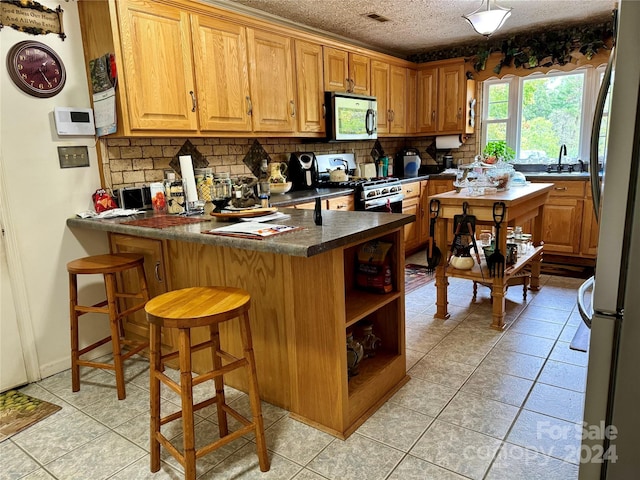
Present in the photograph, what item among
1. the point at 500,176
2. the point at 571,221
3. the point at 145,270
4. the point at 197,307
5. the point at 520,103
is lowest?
the point at 571,221

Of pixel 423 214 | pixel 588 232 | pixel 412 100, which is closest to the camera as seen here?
pixel 588 232

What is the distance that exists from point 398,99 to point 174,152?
2925 mm

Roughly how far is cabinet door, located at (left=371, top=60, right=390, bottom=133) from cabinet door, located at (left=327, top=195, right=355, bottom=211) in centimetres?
126

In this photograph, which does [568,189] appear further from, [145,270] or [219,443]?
[219,443]

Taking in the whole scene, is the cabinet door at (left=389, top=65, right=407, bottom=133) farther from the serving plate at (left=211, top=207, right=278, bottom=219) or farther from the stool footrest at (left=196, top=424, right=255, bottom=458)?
the stool footrest at (left=196, top=424, right=255, bottom=458)

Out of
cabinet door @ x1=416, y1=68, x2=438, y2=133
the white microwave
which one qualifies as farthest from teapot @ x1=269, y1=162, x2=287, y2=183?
cabinet door @ x1=416, y1=68, x2=438, y2=133

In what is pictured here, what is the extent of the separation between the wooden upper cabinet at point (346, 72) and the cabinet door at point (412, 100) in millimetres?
883

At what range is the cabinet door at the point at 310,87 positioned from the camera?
147 inches

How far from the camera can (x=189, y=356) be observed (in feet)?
5.09

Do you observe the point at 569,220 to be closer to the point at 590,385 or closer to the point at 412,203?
the point at 412,203

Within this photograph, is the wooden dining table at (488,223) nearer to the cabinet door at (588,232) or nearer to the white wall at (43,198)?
the cabinet door at (588,232)

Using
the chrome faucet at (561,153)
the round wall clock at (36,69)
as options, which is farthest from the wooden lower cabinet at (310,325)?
the chrome faucet at (561,153)

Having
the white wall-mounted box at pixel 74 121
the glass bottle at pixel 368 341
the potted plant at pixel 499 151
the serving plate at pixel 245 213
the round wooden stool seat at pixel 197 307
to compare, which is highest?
the white wall-mounted box at pixel 74 121

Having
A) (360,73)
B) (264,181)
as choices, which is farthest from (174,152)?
(360,73)
